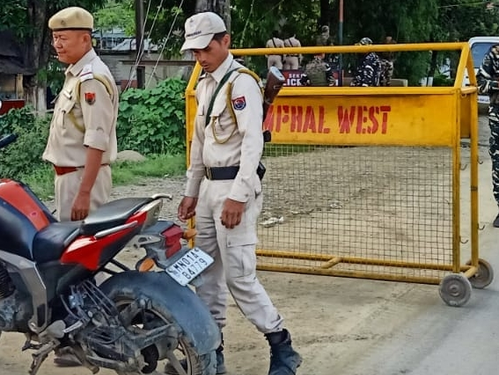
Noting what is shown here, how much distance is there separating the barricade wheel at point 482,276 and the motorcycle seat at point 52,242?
331 cm

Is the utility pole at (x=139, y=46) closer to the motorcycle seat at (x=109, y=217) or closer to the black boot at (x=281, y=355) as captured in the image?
the black boot at (x=281, y=355)

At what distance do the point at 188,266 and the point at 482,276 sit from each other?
3045 millimetres

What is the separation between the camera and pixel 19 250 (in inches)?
161

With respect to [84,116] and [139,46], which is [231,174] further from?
[139,46]

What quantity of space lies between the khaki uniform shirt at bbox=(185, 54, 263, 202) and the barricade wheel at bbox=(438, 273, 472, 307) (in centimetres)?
201

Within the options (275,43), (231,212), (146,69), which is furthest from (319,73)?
(231,212)

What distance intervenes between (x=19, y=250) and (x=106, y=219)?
490 millimetres

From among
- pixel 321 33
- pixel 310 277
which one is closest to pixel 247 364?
pixel 310 277

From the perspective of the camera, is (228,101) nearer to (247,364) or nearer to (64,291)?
(64,291)

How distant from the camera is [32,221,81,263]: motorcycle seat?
4020mm

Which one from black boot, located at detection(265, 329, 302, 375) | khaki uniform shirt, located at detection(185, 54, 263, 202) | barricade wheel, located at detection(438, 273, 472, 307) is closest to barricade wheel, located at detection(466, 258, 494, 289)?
barricade wheel, located at detection(438, 273, 472, 307)

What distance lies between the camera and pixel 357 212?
30.1 feet

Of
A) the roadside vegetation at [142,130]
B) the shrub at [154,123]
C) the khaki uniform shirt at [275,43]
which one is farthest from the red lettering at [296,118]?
the khaki uniform shirt at [275,43]

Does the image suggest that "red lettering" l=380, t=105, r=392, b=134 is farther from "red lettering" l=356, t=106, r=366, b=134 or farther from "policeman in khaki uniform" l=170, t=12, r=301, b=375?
"policeman in khaki uniform" l=170, t=12, r=301, b=375
